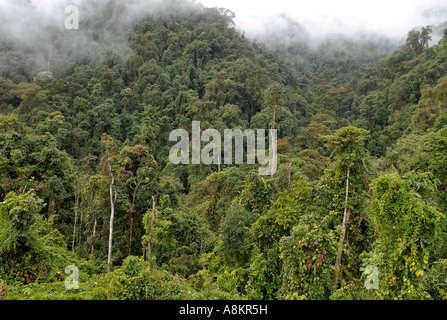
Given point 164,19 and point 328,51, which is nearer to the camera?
point 164,19

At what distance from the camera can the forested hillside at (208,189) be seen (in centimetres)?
477

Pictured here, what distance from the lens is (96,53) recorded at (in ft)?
133

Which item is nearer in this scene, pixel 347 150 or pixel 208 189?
pixel 347 150

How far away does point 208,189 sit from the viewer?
50.2 ft

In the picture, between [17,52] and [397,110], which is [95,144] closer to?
[17,52]

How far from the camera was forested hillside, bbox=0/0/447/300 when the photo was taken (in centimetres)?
477

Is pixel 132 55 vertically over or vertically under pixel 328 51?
under

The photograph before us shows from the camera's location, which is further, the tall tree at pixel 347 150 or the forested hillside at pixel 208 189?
the tall tree at pixel 347 150

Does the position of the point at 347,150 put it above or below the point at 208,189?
above

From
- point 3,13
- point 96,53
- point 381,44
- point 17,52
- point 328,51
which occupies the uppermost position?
point 381,44

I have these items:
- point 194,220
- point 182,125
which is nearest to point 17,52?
point 182,125

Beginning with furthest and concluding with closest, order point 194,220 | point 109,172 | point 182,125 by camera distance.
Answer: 1. point 182,125
2. point 194,220
3. point 109,172

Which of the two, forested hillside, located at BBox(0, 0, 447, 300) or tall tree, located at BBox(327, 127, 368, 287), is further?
tall tree, located at BBox(327, 127, 368, 287)
